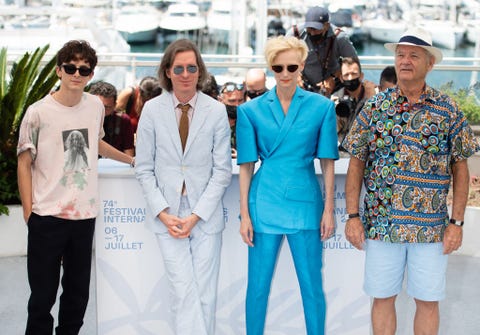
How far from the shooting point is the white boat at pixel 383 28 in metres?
34.8

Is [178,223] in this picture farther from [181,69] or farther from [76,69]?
[76,69]

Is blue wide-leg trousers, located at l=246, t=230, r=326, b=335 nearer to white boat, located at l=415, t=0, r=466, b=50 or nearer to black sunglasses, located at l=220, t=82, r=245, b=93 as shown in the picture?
black sunglasses, located at l=220, t=82, r=245, b=93

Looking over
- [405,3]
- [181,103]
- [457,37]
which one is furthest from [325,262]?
[405,3]

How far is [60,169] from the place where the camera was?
3.64 m

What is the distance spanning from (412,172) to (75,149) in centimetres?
152

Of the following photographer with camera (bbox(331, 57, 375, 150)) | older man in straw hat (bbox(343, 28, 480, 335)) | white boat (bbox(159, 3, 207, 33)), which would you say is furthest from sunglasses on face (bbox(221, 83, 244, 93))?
white boat (bbox(159, 3, 207, 33))

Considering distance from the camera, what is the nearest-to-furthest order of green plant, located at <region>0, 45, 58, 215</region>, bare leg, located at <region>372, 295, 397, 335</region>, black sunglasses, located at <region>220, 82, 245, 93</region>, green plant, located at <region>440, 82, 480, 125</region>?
1. bare leg, located at <region>372, 295, 397, 335</region>
2. black sunglasses, located at <region>220, 82, 245, 93</region>
3. green plant, located at <region>0, 45, 58, 215</region>
4. green plant, located at <region>440, 82, 480, 125</region>

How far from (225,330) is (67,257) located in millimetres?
929

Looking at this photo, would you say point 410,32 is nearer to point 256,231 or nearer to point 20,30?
point 256,231

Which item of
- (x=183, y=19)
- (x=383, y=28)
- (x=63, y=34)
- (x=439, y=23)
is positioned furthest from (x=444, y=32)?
(x=63, y=34)

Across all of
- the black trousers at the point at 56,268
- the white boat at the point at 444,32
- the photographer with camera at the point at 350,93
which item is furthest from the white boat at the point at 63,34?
the black trousers at the point at 56,268

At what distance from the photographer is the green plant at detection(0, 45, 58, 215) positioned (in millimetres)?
6047

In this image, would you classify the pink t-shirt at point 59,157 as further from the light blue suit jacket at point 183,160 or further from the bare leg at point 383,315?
the bare leg at point 383,315

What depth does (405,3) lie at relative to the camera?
3534 centimetres
